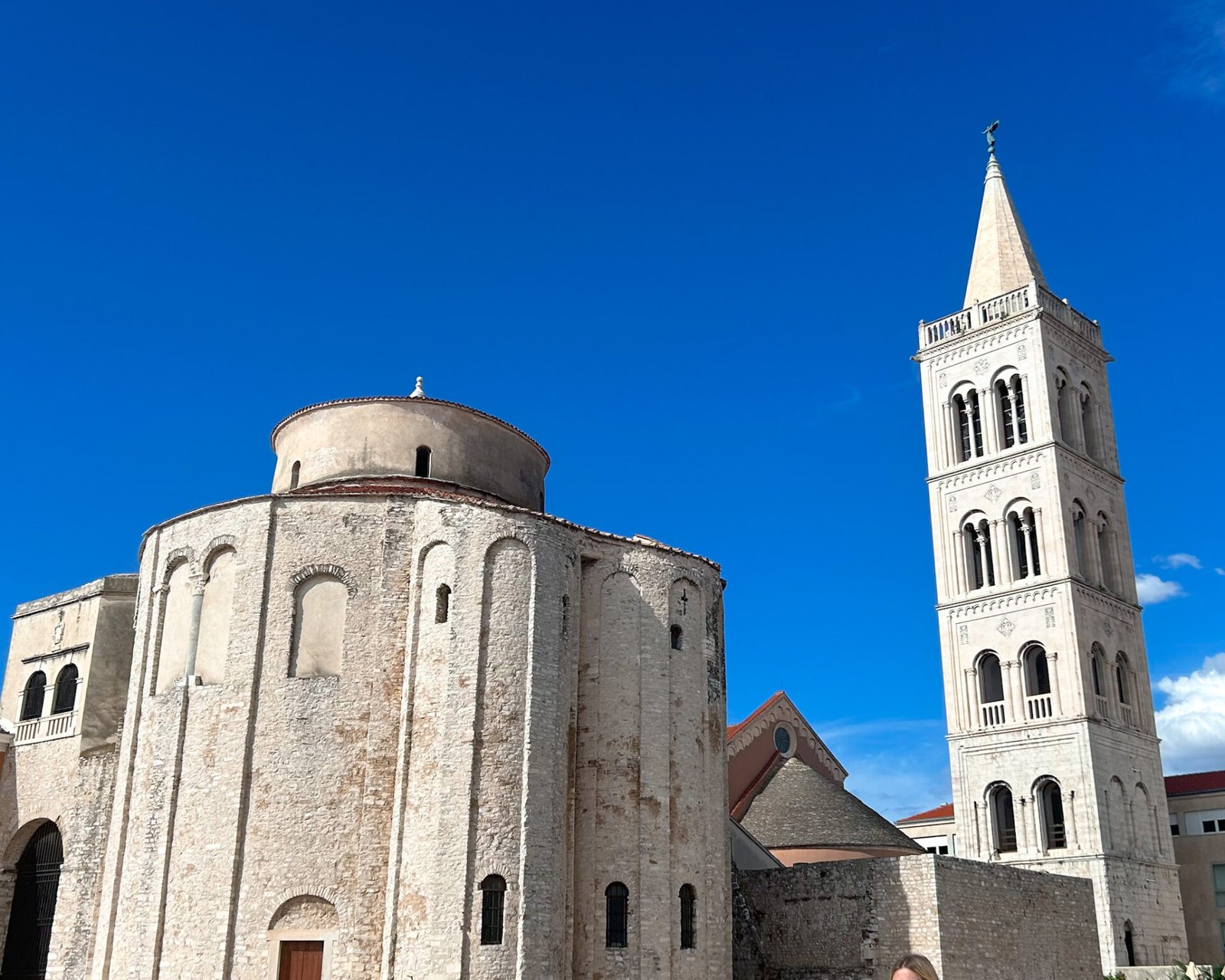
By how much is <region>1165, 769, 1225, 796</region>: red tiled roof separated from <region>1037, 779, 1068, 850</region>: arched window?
8201mm

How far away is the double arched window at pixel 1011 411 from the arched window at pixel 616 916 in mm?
23918

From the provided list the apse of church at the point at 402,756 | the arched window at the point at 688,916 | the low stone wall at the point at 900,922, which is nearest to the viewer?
the apse of church at the point at 402,756

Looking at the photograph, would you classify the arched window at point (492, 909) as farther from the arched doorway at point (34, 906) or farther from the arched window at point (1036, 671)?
the arched window at point (1036, 671)

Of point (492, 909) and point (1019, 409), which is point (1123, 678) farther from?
point (492, 909)

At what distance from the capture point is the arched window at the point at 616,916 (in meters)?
24.3

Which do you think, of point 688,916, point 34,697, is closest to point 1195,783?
point 688,916

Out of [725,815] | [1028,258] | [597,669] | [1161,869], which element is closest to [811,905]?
[725,815]

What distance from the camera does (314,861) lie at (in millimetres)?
22812

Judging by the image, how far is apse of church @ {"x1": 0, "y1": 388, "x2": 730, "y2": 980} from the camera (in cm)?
2262

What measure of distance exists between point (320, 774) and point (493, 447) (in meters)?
9.45

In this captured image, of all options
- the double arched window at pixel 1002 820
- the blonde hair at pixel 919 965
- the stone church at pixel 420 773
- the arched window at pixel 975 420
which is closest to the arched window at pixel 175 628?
the stone church at pixel 420 773

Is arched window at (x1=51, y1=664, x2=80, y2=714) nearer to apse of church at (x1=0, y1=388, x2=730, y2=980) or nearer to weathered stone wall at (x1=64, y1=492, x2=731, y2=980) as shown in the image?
apse of church at (x1=0, y1=388, x2=730, y2=980)

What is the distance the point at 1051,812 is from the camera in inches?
1496

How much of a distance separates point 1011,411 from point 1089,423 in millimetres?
3672
